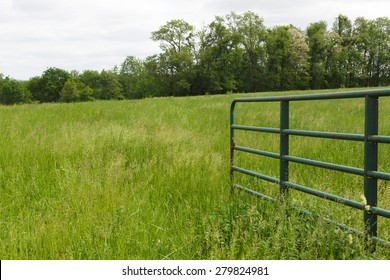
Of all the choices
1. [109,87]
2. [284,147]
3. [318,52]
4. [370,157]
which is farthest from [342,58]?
[370,157]

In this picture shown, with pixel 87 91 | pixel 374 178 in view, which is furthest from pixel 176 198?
pixel 87 91

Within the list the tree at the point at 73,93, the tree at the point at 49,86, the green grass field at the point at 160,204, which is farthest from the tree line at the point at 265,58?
the green grass field at the point at 160,204

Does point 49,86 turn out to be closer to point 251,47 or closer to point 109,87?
point 109,87

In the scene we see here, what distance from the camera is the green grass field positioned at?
3.12m

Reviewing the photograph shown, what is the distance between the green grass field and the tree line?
61.5 m

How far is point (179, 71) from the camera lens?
6988cm

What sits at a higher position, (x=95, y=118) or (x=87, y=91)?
(x=87, y=91)

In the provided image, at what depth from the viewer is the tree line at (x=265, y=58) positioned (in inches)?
2793

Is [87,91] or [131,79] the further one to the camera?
[131,79]

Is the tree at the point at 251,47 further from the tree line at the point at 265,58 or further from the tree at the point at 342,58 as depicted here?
the tree at the point at 342,58

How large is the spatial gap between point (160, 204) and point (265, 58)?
247ft

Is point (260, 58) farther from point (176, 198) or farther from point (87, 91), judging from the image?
point (176, 198)
